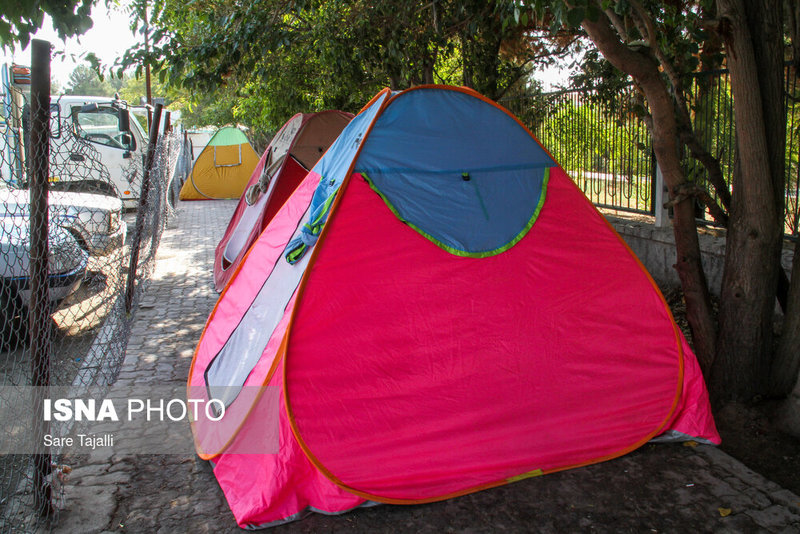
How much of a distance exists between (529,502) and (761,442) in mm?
1459

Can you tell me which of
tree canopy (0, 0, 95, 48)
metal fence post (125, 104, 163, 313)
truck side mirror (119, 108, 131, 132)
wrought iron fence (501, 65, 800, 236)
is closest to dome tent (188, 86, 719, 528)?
tree canopy (0, 0, 95, 48)

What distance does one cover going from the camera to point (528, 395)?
137 inches

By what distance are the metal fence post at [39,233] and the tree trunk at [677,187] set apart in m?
2.93

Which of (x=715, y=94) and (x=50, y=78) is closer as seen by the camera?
(x=50, y=78)

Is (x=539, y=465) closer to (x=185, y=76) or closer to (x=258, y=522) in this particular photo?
(x=258, y=522)

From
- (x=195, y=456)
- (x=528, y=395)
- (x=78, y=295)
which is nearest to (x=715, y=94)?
(x=528, y=395)

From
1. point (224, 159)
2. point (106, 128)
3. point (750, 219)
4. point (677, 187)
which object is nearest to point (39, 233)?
point (677, 187)

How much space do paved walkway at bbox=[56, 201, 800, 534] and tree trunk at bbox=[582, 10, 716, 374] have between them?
841 mm

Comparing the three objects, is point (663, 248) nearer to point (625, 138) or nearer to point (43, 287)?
point (625, 138)

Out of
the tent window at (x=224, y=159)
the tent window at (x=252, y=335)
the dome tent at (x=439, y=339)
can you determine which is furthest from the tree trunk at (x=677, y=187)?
the tent window at (x=224, y=159)

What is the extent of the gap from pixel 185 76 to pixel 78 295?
268 cm

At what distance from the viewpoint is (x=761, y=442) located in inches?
144

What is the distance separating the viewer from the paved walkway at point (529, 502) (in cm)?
301

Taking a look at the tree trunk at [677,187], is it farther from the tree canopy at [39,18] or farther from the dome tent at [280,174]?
the dome tent at [280,174]
